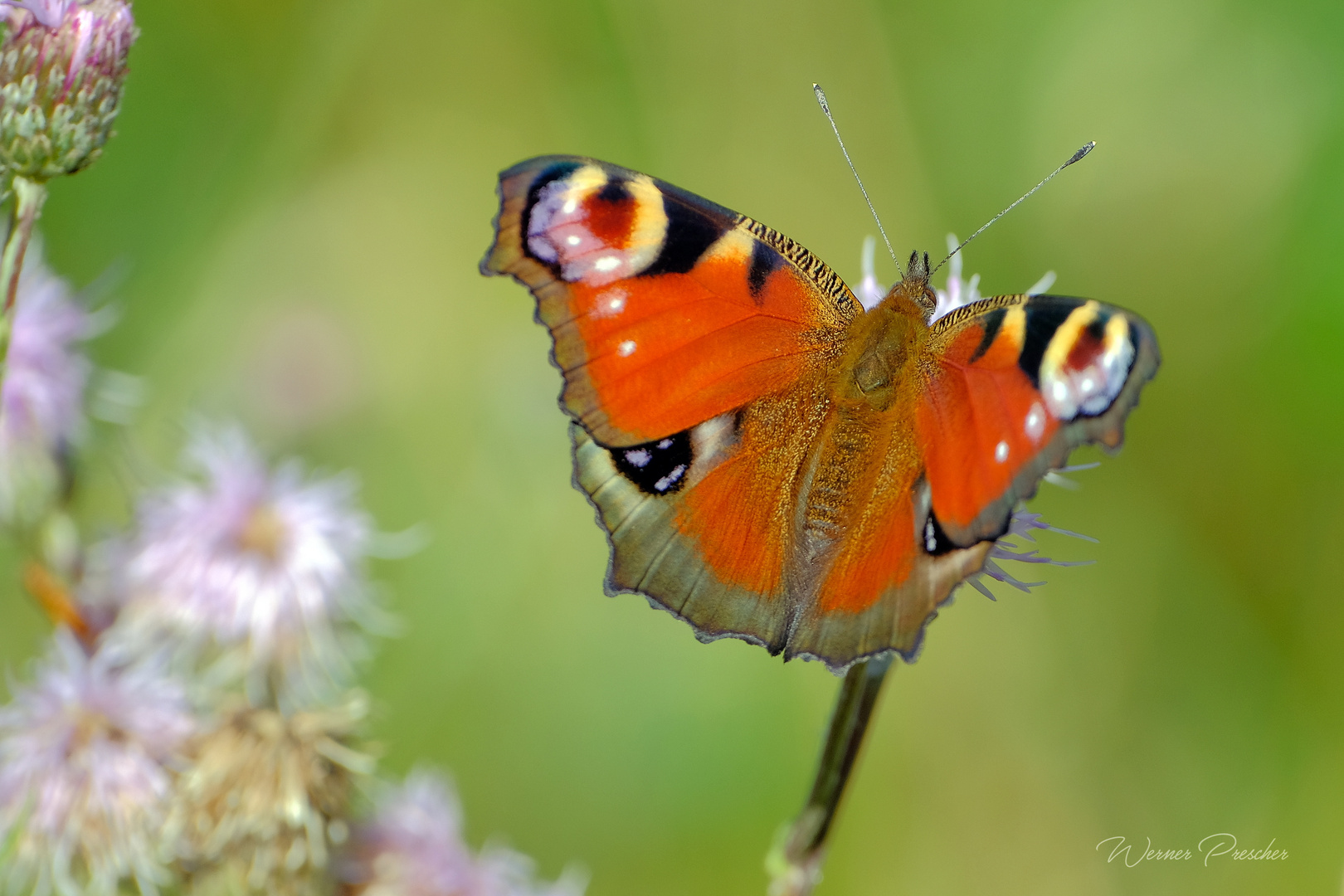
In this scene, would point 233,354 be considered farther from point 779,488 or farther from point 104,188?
point 779,488

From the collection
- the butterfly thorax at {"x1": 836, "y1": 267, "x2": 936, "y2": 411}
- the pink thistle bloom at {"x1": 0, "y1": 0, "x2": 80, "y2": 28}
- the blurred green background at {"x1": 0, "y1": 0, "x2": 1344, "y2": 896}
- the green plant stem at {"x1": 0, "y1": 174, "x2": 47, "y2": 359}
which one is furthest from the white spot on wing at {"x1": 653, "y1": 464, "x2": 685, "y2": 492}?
the blurred green background at {"x1": 0, "y1": 0, "x2": 1344, "y2": 896}

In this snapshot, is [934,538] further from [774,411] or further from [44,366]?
[44,366]

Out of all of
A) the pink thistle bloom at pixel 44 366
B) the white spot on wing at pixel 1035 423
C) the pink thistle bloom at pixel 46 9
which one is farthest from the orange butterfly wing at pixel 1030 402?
the pink thistle bloom at pixel 44 366

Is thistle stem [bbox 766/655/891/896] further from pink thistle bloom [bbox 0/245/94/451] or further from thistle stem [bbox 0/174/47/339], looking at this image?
pink thistle bloom [bbox 0/245/94/451]

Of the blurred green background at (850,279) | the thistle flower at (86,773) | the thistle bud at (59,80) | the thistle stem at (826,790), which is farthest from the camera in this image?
the blurred green background at (850,279)

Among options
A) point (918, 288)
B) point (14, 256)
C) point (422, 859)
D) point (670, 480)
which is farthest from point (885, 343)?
point (14, 256)

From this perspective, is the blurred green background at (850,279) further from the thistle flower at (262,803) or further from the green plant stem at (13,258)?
the green plant stem at (13,258)
